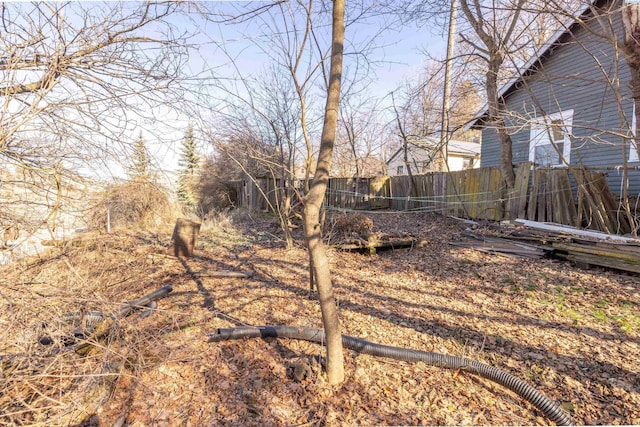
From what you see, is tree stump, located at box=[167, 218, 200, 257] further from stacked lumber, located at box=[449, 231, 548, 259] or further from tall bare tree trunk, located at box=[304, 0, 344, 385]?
stacked lumber, located at box=[449, 231, 548, 259]

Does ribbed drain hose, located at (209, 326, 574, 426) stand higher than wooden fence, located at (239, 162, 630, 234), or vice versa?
wooden fence, located at (239, 162, 630, 234)

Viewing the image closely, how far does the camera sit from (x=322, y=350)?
3.06m

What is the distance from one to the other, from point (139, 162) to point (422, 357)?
3393 mm

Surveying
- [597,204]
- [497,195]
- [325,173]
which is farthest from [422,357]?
[497,195]

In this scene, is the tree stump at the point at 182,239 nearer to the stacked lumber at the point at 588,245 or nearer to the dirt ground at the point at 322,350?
the dirt ground at the point at 322,350

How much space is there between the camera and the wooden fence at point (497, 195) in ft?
21.8

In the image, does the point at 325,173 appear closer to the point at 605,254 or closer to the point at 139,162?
the point at 139,162

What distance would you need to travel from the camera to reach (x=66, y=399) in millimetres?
2215

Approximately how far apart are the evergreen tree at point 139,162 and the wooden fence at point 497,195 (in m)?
2.43

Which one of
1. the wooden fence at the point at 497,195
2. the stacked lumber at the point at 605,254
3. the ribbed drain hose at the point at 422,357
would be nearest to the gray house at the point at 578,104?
the wooden fence at the point at 497,195

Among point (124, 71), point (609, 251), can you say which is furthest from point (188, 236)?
point (609, 251)

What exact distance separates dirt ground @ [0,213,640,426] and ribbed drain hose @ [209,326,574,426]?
62 millimetres

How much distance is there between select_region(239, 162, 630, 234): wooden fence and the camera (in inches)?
262

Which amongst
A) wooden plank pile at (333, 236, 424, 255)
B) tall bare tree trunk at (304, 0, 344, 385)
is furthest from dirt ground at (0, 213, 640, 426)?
wooden plank pile at (333, 236, 424, 255)
